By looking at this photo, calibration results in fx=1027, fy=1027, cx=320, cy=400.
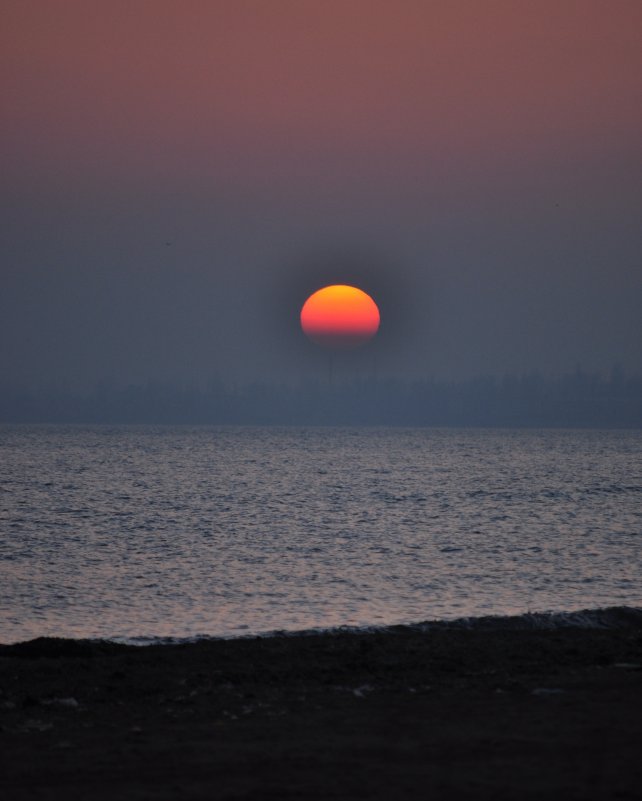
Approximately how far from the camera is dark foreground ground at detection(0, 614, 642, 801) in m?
11.6

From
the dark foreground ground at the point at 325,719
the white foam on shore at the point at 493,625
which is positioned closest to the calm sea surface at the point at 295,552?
Answer: the white foam on shore at the point at 493,625

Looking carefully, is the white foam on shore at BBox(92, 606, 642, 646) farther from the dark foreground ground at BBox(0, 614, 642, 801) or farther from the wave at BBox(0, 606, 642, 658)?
the dark foreground ground at BBox(0, 614, 642, 801)

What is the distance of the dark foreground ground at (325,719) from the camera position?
1158 cm

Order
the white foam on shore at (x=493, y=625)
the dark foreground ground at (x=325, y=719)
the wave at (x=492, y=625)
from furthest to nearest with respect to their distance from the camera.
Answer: the white foam on shore at (x=493, y=625) < the wave at (x=492, y=625) < the dark foreground ground at (x=325, y=719)

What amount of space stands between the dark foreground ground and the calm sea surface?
704 cm

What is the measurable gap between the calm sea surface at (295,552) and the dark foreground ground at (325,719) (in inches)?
277

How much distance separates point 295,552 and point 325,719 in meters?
32.9

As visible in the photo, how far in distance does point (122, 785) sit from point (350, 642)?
11.7 meters

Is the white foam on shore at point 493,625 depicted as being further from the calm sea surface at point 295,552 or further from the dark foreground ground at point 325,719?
the dark foreground ground at point 325,719

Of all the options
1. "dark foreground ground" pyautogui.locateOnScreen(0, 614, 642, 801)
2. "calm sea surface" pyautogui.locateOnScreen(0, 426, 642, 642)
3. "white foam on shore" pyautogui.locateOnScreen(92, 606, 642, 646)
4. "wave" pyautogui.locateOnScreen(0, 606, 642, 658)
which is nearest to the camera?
"dark foreground ground" pyautogui.locateOnScreen(0, 614, 642, 801)

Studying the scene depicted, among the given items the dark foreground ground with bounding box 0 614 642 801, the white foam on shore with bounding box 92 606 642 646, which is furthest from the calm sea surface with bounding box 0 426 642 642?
the dark foreground ground with bounding box 0 614 642 801

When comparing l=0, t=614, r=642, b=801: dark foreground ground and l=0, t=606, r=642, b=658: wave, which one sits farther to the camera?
l=0, t=606, r=642, b=658: wave

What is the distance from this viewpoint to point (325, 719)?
586 inches

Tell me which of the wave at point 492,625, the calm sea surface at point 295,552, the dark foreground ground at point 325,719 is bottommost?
the calm sea surface at point 295,552
